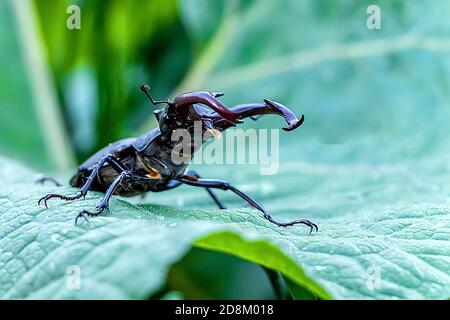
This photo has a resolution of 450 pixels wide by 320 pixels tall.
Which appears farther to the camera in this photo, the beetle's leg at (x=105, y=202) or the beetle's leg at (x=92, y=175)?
the beetle's leg at (x=92, y=175)

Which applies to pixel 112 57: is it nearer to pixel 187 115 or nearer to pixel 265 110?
pixel 187 115

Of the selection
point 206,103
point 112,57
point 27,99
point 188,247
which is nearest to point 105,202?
point 206,103

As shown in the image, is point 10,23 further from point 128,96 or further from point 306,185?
point 306,185

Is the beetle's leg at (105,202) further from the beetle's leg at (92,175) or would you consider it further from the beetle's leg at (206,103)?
the beetle's leg at (206,103)

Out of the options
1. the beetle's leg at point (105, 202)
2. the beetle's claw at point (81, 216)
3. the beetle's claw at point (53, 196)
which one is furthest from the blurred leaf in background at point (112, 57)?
the beetle's claw at point (81, 216)

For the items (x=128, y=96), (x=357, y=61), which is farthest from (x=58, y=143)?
(x=357, y=61)

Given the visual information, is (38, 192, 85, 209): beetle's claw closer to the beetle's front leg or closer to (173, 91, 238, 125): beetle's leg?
(173, 91, 238, 125): beetle's leg

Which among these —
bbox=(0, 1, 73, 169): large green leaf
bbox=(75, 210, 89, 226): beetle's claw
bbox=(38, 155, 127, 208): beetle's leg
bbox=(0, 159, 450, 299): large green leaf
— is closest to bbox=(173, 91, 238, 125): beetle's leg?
bbox=(0, 159, 450, 299): large green leaf

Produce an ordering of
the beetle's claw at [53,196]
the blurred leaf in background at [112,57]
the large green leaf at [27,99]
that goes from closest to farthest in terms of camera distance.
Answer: the beetle's claw at [53,196] → the blurred leaf in background at [112,57] → the large green leaf at [27,99]
